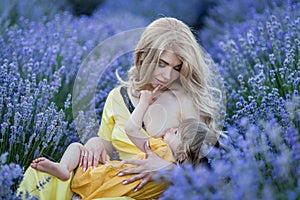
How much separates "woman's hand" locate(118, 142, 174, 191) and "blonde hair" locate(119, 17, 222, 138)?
29cm

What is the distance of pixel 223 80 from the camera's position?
3.23 m

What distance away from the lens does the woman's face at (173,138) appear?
7.39 ft

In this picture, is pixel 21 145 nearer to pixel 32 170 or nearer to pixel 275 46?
pixel 32 170

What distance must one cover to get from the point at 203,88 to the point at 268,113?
0.30 meters

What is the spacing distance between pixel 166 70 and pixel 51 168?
1.91 ft

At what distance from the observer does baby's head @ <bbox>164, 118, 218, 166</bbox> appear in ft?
7.38

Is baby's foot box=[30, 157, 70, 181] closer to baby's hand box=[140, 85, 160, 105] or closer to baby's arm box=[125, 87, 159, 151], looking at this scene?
baby's arm box=[125, 87, 159, 151]

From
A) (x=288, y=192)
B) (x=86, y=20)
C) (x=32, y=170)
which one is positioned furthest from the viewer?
(x=86, y=20)

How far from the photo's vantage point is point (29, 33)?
3.73 meters

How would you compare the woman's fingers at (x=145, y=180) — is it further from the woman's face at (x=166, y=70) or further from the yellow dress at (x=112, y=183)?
the woman's face at (x=166, y=70)

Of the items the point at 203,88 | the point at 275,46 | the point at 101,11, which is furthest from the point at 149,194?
the point at 101,11

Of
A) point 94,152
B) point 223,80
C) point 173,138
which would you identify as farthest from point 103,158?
point 223,80

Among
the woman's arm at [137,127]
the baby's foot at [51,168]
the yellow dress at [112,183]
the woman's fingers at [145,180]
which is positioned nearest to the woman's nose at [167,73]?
the woman's arm at [137,127]

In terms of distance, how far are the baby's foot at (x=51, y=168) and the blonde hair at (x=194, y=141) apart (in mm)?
439
